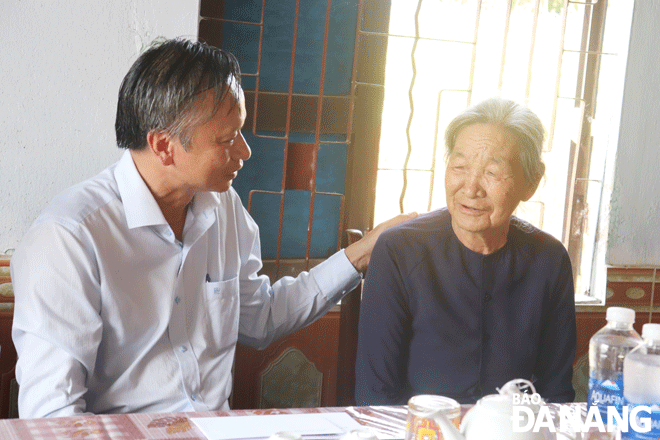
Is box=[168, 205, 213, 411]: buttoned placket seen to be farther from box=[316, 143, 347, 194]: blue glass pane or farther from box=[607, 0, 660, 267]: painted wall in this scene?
box=[607, 0, 660, 267]: painted wall

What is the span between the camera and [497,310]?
1.81 m

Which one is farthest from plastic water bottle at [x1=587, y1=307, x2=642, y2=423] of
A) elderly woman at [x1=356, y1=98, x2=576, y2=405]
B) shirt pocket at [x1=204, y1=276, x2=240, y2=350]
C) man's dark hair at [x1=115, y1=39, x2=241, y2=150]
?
man's dark hair at [x1=115, y1=39, x2=241, y2=150]

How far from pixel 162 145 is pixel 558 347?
3.89ft

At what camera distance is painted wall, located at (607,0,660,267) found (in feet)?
8.16

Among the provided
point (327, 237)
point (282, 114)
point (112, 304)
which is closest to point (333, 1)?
point (282, 114)

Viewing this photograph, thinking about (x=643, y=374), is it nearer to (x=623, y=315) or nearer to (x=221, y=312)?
(x=623, y=315)

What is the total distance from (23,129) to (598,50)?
6.65 ft

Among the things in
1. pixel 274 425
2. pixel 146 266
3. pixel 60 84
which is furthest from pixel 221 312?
pixel 60 84

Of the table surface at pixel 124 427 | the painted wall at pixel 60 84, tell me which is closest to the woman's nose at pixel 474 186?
the table surface at pixel 124 427

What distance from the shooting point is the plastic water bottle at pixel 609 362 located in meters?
1.38

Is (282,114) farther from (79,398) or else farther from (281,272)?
(79,398)

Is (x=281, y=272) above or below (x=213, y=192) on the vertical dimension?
below

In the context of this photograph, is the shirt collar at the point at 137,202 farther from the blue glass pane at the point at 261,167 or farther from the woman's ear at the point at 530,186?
the woman's ear at the point at 530,186

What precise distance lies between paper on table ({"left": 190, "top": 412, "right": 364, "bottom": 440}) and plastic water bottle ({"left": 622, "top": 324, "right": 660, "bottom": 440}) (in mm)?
521
